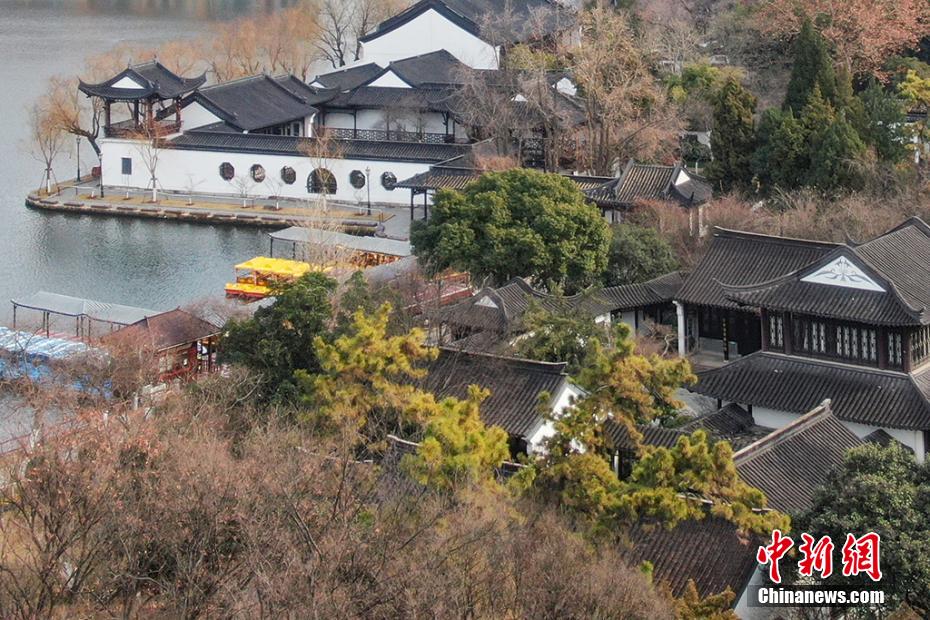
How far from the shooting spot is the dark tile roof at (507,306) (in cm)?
1906

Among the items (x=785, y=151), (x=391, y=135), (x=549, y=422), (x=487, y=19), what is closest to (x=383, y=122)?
(x=391, y=135)

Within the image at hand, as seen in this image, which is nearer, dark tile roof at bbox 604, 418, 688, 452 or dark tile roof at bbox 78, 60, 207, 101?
dark tile roof at bbox 604, 418, 688, 452

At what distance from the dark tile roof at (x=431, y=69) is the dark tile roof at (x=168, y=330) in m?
16.1

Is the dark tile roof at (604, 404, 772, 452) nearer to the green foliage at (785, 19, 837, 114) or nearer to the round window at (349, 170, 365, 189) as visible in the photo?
the green foliage at (785, 19, 837, 114)

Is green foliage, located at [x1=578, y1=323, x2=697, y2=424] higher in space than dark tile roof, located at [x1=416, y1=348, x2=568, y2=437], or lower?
higher

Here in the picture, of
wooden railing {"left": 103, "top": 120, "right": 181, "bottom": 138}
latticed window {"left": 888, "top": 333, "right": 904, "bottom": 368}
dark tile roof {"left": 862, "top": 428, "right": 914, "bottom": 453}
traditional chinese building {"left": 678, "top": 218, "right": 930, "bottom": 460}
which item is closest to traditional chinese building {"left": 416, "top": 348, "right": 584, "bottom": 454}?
traditional chinese building {"left": 678, "top": 218, "right": 930, "bottom": 460}

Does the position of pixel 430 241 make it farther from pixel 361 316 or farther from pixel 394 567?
pixel 394 567

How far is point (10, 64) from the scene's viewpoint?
49281 mm

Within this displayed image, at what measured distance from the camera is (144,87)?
33.2 metres

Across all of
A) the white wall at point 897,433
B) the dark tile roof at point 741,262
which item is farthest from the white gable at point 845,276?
the white wall at point 897,433

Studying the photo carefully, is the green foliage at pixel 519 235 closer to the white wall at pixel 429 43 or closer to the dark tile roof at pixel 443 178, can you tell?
the dark tile roof at pixel 443 178

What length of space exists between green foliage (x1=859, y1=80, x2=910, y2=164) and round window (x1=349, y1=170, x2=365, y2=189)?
1108cm

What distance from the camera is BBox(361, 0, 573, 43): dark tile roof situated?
39.6 metres

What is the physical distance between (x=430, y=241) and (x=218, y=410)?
299 inches
